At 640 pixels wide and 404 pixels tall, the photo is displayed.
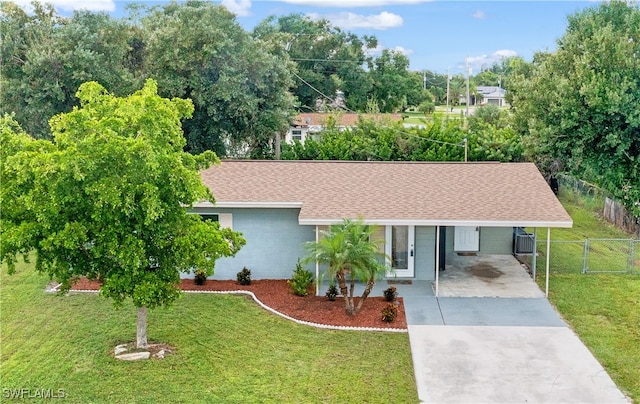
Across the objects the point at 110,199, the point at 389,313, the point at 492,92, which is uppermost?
the point at 492,92

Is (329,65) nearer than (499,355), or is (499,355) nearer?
(499,355)

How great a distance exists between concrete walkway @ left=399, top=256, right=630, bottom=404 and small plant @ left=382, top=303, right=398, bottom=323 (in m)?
0.41

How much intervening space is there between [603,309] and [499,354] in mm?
4047

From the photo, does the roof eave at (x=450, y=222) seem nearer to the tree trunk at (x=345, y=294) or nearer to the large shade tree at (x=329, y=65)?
the tree trunk at (x=345, y=294)

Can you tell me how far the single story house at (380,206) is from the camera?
50.7ft

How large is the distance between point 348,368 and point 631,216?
54.6 feet

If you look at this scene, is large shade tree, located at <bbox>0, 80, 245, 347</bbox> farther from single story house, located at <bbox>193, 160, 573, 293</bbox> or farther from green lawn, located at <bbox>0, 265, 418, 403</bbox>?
single story house, located at <bbox>193, 160, 573, 293</bbox>

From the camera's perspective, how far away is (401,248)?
1688 cm

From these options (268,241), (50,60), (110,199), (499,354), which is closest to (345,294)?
(268,241)

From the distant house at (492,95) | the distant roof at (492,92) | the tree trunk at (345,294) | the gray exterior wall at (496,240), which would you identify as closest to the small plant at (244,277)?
the tree trunk at (345,294)

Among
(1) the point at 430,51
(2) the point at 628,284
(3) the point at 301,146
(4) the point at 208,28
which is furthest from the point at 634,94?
(1) the point at 430,51

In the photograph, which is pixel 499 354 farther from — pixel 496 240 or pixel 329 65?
pixel 329 65

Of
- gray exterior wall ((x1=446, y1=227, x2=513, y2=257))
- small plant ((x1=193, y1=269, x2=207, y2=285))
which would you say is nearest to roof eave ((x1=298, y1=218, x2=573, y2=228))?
small plant ((x1=193, y1=269, x2=207, y2=285))

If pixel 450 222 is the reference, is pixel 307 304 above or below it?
below
